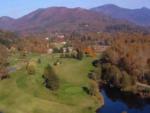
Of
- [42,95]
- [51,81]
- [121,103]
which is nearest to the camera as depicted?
[42,95]

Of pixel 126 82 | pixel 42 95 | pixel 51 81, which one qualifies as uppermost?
pixel 51 81

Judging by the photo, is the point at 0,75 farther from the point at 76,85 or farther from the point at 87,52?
the point at 87,52

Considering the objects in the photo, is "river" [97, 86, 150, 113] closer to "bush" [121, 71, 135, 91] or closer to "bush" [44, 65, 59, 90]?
"bush" [121, 71, 135, 91]

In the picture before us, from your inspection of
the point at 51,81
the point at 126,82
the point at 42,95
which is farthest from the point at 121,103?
the point at 42,95

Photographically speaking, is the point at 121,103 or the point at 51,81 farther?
the point at 51,81

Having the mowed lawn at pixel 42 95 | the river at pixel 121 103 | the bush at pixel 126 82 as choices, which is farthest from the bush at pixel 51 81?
the bush at pixel 126 82

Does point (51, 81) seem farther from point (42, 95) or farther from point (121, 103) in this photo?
point (121, 103)

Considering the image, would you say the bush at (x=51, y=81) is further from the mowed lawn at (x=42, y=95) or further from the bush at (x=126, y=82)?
the bush at (x=126, y=82)
